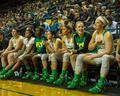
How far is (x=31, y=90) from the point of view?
739 centimetres

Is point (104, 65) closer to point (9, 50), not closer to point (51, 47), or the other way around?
point (51, 47)

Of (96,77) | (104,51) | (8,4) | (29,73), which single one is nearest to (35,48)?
(29,73)

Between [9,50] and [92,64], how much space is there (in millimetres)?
3354

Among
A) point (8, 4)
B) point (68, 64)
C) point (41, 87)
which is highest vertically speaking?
point (8, 4)

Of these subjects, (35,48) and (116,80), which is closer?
(116,80)

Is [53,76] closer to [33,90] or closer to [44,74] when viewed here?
[44,74]

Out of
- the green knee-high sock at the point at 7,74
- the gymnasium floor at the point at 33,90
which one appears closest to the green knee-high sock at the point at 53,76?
the gymnasium floor at the point at 33,90

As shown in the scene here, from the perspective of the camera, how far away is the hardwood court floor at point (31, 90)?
6.87 meters

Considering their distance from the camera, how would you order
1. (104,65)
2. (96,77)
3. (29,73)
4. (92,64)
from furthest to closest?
(29,73), (96,77), (92,64), (104,65)

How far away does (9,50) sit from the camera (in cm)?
973

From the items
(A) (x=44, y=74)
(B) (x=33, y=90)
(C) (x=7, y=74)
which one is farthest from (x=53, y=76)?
(C) (x=7, y=74)

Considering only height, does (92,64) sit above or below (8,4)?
below

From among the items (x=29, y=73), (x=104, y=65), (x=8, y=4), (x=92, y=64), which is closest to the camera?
(x=104, y=65)

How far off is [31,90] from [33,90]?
5cm
